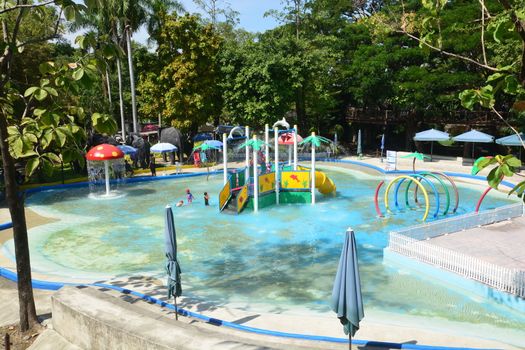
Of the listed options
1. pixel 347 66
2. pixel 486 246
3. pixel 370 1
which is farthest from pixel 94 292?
pixel 370 1

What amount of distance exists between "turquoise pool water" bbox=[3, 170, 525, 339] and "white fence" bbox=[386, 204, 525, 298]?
24.9 inches

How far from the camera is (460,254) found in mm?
12969

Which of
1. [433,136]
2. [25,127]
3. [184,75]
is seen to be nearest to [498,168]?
[25,127]

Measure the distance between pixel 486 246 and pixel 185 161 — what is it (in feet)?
96.8

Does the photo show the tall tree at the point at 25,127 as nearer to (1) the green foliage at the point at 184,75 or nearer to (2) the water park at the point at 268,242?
(2) the water park at the point at 268,242

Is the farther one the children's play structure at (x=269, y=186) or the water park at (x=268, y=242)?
the children's play structure at (x=269, y=186)

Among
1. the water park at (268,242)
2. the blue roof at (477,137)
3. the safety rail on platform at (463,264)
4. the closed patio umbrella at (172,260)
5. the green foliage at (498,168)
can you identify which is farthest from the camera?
the blue roof at (477,137)

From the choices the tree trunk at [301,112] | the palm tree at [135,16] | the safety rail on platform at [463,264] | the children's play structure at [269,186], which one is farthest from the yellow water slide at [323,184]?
the palm tree at [135,16]

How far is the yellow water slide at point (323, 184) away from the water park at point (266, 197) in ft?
0.79

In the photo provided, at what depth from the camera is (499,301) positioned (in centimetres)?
1189

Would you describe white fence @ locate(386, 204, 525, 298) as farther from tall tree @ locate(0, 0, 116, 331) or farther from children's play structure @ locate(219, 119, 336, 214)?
tall tree @ locate(0, 0, 116, 331)

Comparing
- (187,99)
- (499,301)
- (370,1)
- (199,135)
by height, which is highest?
(370,1)

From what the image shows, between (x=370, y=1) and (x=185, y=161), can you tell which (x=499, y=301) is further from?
(x=370, y=1)

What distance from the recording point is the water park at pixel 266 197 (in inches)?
320
